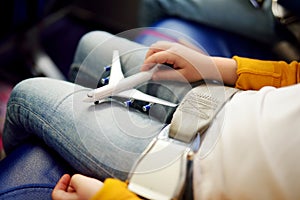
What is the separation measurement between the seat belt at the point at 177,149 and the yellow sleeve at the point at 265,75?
0.05 metres

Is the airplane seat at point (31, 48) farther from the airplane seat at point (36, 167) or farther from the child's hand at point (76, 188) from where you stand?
the child's hand at point (76, 188)

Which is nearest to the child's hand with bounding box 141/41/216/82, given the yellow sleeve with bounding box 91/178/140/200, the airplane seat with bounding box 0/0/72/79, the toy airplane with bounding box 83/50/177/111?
the toy airplane with bounding box 83/50/177/111

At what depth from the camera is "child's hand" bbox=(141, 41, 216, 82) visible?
0.66 metres

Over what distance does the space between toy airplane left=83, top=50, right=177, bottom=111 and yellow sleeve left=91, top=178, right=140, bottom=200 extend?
0.17 m

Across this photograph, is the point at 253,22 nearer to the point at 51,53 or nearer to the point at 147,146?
the point at 147,146

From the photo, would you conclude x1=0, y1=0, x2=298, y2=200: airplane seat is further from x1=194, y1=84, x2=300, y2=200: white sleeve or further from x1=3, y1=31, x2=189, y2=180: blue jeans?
x1=194, y1=84, x2=300, y2=200: white sleeve

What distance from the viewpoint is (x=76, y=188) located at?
56 centimetres

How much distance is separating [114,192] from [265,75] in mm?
340

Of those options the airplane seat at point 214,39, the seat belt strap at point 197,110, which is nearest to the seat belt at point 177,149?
the seat belt strap at point 197,110

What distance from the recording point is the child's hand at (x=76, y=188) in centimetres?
55

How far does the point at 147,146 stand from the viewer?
0.58 m

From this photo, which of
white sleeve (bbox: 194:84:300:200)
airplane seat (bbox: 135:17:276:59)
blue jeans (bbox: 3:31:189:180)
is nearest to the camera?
white sleeve (bbox: 194:84:300:200)

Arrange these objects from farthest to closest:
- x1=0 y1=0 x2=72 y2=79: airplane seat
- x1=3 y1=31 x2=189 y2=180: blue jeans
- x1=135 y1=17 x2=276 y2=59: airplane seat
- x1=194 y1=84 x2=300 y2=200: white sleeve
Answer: x1=0 y1=0 x2=72 y2=79: airplane seat → x1=135 y1=17 x2=276 y2=59: airplane seat → x1=3 y1=31 x2=189 y2=180: blue jeans → x1=194 y1=84 x2=300 y2=200: white sleeve

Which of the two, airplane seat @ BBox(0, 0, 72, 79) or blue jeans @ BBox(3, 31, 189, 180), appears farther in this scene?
airplane seat @ BBox(0, 0, 72, 79)
